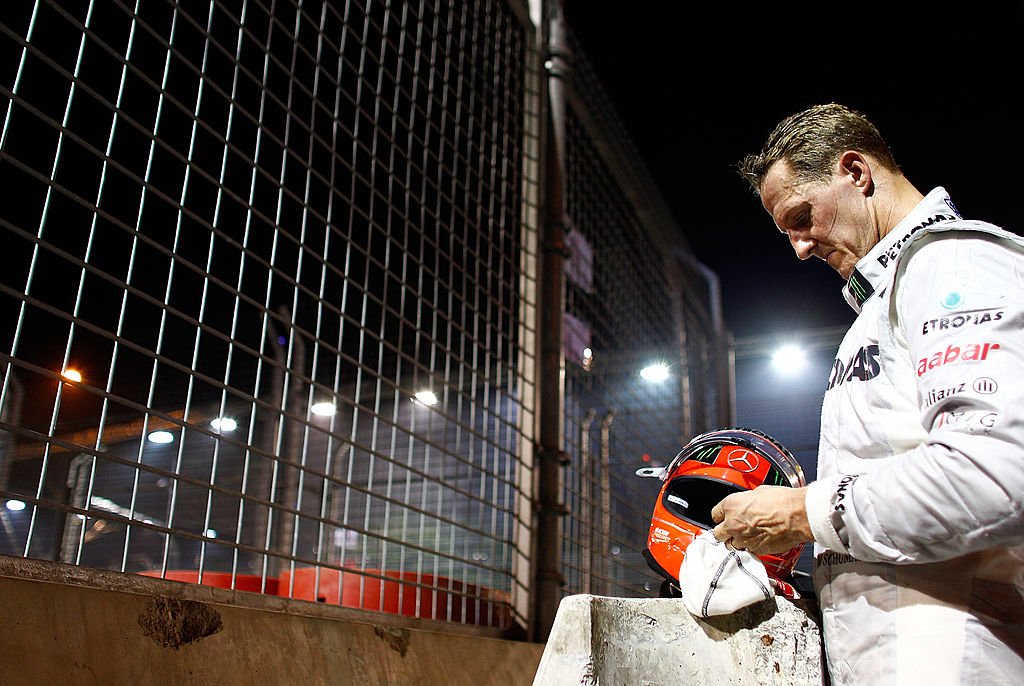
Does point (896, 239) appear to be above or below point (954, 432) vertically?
above

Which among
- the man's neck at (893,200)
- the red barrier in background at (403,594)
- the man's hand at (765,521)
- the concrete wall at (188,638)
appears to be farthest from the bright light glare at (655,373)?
the man's hand at (765,521)

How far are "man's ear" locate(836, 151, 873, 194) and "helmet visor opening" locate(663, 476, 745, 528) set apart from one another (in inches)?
22.4

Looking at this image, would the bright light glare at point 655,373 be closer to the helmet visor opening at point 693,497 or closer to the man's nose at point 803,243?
the helmet visor opening at point 693,497

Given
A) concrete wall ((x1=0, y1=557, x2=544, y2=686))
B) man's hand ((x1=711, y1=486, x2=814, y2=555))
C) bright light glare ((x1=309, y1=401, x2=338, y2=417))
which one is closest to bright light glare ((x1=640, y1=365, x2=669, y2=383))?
bright light glare ((x1=309, y1=401, x2=338, y2=417))

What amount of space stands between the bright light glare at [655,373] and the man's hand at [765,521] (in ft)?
12.7

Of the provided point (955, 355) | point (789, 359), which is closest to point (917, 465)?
point (955, 355)

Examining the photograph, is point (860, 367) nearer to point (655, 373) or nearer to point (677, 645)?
point (677, 645)

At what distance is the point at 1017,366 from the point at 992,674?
387 mm

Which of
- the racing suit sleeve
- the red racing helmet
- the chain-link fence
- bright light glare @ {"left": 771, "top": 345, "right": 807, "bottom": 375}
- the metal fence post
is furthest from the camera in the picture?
bright light glare @ {"left": 771, "top": 345, "right": 807, "bottom": 375}

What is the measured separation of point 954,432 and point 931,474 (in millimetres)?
58

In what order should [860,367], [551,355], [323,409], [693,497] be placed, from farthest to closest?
1. [323,409]
2. [551,355]
3. [693,497]
4. [860,367]

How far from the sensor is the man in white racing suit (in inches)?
43.4

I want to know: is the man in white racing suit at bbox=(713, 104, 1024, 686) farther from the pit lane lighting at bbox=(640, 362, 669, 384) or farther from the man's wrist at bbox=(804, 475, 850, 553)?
the pit lane lighting at bbox=(640, 362, 669, 384)

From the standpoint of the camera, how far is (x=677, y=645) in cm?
144
